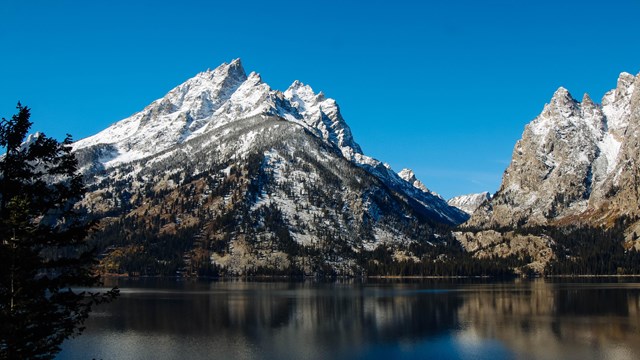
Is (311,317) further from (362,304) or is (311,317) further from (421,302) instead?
(421,302)

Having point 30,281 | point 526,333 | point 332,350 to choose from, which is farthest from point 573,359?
point 30,281

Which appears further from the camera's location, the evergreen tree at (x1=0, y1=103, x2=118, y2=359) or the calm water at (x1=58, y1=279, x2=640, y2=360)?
the calm water at (x1=58, y1=279, x2=640, y2=360)

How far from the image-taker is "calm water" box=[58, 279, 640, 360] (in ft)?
319

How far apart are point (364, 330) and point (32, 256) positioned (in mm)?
91464

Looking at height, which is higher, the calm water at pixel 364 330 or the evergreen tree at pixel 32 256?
the evergreen tree at pixel 32 256

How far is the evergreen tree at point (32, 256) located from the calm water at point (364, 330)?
177 feet

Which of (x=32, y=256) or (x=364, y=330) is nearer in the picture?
(x=32, y=256)

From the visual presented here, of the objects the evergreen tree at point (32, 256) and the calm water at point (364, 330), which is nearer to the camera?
the evergreen tree at point (32, 256)

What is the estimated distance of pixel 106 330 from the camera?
125500 mm

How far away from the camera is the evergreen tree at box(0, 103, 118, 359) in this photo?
134 feet

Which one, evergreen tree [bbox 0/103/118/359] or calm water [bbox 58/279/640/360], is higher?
evergreen tree [bbox 0/103/118/359]

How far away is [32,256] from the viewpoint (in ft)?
135

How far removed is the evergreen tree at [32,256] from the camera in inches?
1603

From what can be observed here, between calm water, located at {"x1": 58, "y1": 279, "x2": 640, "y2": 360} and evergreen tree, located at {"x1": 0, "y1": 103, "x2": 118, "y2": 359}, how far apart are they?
2122 inches
